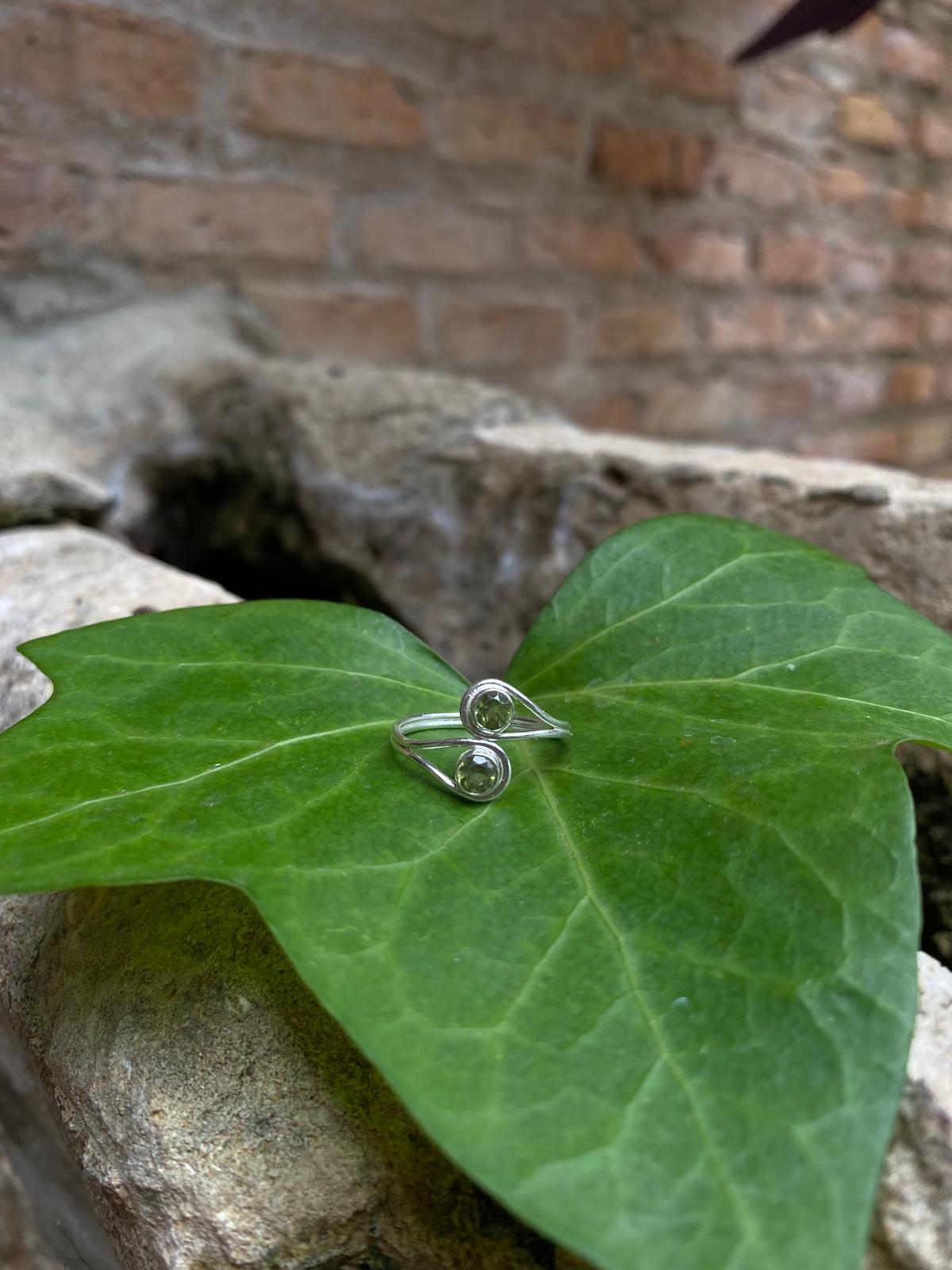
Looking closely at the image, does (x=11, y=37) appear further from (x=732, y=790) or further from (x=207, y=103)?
(x=732, y=790)

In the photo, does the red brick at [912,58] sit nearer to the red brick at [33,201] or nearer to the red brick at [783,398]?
the red brick at [783,398]

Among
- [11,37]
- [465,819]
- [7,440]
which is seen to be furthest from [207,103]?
[465,819]

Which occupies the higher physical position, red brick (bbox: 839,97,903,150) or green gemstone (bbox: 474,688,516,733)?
red brick (bbox: 839,97,903,150)

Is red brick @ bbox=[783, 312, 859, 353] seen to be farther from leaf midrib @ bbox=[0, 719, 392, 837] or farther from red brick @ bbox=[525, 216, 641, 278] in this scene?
leaf midrib @ bbox=[0, 719, 392, 837]

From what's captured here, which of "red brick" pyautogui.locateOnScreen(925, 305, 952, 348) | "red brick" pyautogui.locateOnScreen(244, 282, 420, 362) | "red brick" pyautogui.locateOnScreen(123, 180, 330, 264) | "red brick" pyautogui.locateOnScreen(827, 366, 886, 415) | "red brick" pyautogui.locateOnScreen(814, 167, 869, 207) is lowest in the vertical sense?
"red brick" pyautogui.locateOnScreen(827, 366, 886, 415)

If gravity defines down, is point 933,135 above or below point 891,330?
above

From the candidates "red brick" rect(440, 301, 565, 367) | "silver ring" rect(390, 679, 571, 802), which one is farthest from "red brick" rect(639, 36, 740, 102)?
"silver ring" rect(390, 679, 571, 802)

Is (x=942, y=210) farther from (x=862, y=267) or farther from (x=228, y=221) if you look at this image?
(x=228, y=221)

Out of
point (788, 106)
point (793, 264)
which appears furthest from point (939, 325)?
point (788, 106)
